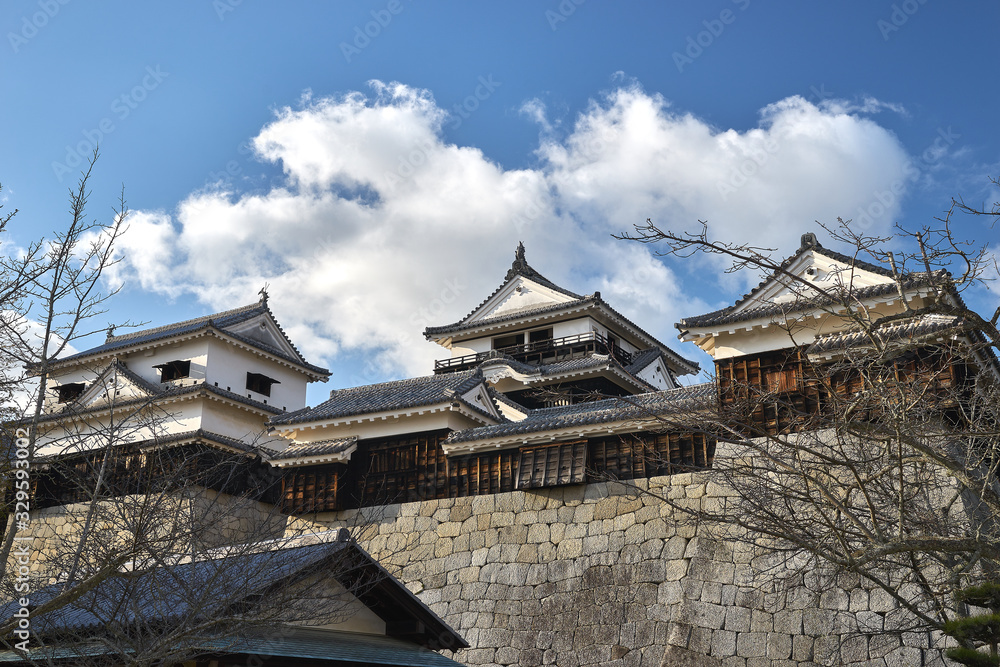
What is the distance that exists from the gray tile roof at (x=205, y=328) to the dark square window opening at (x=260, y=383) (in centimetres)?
84

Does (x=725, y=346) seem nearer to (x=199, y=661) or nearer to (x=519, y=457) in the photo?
(x=519, y=457)

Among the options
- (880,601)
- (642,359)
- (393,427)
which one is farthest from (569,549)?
(642,359)

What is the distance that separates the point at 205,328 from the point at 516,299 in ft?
34.2

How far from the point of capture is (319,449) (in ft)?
58.9

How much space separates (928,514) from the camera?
908cm

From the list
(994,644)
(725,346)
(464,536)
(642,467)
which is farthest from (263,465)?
(994,644)

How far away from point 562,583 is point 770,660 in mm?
3914

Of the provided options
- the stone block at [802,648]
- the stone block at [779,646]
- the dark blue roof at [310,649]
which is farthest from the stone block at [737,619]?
the dark blue roof at [310,649]

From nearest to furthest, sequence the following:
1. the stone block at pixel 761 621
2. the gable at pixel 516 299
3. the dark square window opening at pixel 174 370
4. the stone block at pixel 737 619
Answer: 1. the stone block at pixel 761 621
2. the stone block at pixel 737 619
3. the dark square window opening at pixel 174 370
4. the gable at pixel 516 299

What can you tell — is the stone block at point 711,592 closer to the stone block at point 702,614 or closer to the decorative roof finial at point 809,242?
the stone block at point 702,614

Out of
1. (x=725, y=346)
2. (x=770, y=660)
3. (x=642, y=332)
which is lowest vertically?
(x=770, y=660)

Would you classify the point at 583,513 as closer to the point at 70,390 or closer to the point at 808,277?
the point at 808,277

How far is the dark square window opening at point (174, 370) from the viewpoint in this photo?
24736 millimetres

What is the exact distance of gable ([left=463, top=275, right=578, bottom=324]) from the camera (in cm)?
2758
